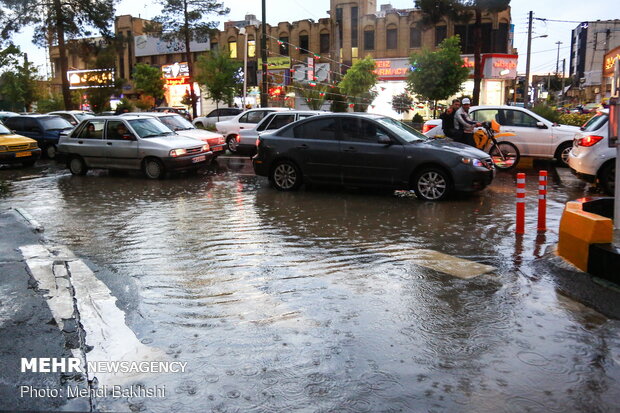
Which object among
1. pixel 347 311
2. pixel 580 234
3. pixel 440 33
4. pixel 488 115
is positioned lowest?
pixel 347 311

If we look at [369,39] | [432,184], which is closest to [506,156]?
[432,184]

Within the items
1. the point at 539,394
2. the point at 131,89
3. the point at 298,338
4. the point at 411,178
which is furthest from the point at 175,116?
the point at 131,89

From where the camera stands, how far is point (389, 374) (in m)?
3.73

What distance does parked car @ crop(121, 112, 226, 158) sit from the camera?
16531mm

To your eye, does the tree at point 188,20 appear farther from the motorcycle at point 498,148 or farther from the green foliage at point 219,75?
the motorcycle at point 498,148

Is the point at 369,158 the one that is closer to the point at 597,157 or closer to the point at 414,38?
the point at 597,157

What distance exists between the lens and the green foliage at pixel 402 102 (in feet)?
155

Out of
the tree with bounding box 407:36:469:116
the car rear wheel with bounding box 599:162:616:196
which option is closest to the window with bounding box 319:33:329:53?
the tree with bounding box 407:36:469:116

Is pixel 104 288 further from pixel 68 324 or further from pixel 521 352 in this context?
pixel 521 352

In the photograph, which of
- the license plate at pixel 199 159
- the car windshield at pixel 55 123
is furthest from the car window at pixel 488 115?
the car windshield at pixel 55 123

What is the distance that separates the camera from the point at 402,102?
156ft

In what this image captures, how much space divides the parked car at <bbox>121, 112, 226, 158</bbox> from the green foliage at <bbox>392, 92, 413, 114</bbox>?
106 ft

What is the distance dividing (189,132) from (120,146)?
3001mm

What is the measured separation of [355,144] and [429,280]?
5343 millimetres
